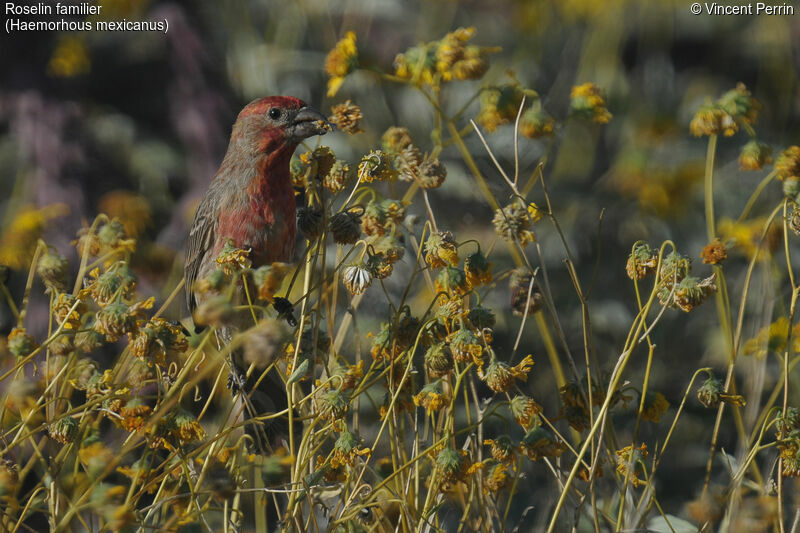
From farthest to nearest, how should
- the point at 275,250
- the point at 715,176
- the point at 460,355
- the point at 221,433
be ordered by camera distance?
the point at 715,176
the point at 275,250
the point at 460,355
the point at 221,433

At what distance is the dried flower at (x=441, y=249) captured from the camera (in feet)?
5.65

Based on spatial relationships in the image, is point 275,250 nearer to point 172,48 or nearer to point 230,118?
point 230,118

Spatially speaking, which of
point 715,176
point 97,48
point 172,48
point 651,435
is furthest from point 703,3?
point 97,48

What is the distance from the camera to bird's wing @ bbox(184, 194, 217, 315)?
2902 mm

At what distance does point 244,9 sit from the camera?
445 cm

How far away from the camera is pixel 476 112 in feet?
13.2

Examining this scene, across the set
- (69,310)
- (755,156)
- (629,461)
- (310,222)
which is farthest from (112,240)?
(755,156)

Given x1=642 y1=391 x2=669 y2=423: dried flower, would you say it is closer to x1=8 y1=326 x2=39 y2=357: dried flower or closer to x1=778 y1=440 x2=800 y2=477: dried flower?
x1=778 y1=440 x2=800 y2=477: dried flower

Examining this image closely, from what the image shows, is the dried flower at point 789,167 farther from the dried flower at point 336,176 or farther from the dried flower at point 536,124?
the dried flower at point 336,176

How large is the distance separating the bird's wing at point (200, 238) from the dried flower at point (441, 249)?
4.20 feet

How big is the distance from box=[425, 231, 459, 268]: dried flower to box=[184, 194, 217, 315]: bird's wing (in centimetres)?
128

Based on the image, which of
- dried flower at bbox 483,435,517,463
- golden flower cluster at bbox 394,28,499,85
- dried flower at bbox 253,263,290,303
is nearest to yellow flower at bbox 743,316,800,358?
dried flower at bbox 483,435,517,463

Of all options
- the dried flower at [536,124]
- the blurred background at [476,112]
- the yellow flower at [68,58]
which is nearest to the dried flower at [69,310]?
the dried flower at [536,124]

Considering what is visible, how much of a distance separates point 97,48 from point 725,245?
10.7 ft
